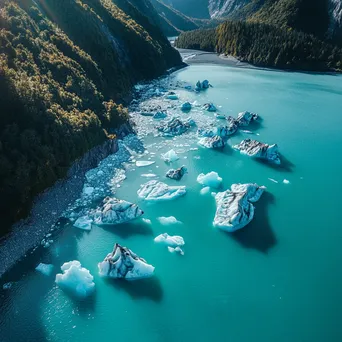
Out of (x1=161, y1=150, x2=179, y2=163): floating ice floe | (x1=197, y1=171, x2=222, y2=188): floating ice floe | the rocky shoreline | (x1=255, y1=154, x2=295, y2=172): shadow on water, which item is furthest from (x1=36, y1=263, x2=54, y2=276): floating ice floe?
(x1=255, y1=154, x2=295, y2=172): shadow on water

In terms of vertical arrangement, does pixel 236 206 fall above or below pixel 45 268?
above

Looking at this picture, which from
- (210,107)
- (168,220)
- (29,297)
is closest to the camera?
(29,297)

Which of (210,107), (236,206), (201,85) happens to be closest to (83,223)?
(236,206)

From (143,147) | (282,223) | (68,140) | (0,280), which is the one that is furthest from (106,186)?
(282,223)

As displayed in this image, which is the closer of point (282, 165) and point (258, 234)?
point (258, 234)

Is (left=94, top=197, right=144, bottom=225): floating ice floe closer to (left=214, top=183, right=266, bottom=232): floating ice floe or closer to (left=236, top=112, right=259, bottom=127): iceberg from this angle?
(left=214, top=183, right=266, bottom=232): floating ice floe

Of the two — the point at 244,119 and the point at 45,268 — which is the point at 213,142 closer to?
the point at 244,119

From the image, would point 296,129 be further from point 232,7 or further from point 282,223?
point 232,7
